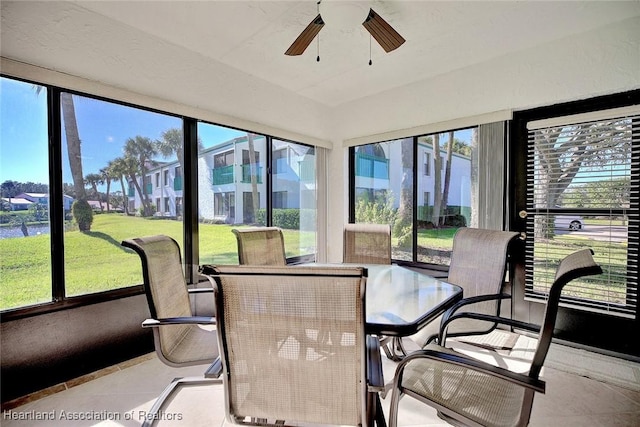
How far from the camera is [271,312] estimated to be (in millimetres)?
964

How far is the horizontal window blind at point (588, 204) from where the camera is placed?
7.75 ft

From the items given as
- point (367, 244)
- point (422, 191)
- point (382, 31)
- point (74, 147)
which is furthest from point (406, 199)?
point (74, 147)

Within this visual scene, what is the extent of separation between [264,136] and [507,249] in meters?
2.76

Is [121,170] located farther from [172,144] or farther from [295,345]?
[295,345]

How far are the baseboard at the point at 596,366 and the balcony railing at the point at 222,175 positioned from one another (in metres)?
3.18

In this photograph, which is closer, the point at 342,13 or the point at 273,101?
the point at 342,13

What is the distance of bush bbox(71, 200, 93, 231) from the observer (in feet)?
7.36

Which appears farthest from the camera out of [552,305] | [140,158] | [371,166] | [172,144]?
[371,166]

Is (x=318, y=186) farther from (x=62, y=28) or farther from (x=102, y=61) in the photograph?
(x=62, y=28)

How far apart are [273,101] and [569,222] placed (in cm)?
317

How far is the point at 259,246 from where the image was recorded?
250 centimetres

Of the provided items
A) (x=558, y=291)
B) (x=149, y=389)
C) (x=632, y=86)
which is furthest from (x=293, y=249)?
(x=632, y=86)

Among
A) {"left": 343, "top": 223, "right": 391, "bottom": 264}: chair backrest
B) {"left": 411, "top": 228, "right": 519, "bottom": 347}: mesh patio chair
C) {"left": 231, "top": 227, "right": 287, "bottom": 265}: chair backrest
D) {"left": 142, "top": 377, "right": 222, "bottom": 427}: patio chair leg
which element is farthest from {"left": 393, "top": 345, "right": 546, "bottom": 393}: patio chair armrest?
{"left": 343, "top": 223, "right": 391, "bottom": 264}: chair backrest

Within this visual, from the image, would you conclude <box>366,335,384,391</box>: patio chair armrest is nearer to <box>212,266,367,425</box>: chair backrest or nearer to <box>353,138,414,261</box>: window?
<box>212,266,367,425</box>: chair backrest
